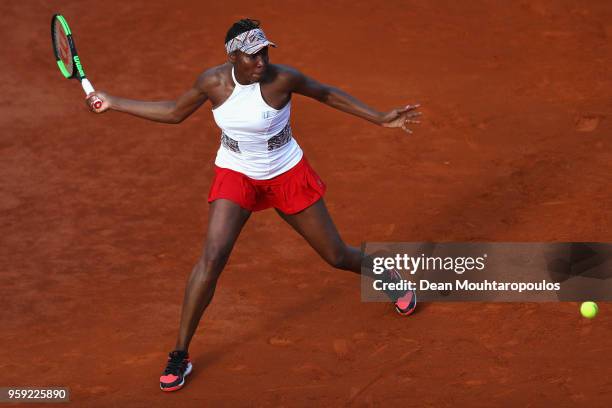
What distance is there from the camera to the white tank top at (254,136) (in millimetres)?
7258

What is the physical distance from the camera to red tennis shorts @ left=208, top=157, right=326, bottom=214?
7496 millimetres

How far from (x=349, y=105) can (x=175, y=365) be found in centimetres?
215

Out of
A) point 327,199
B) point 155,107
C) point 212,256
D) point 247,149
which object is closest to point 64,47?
point 155,107

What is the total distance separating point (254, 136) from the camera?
7.36 metres

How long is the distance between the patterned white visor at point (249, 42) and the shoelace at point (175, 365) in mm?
2138

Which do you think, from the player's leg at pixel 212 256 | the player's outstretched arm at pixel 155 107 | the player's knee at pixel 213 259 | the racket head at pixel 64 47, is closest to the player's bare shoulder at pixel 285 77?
the player's outstretched arm at pixel 155 107

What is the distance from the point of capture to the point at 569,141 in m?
10.8

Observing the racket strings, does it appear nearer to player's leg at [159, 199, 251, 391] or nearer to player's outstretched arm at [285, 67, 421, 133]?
player's leg at [159, 199, 251, 391]

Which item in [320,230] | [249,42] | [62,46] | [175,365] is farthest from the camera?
[62,46]

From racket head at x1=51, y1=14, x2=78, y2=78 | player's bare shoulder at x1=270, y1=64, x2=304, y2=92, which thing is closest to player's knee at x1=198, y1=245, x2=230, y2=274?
player's bare shoulder at x1=270, y1=64, x2=304, y2=92

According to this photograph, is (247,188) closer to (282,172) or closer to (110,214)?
(282,172)

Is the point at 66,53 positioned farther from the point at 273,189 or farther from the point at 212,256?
the point at 212,256

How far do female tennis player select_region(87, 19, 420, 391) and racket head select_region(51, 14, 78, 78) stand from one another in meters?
0.62

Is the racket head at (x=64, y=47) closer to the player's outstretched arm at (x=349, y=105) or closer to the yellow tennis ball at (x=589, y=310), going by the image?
the player's outstretched arm at (x=349, y=105)
